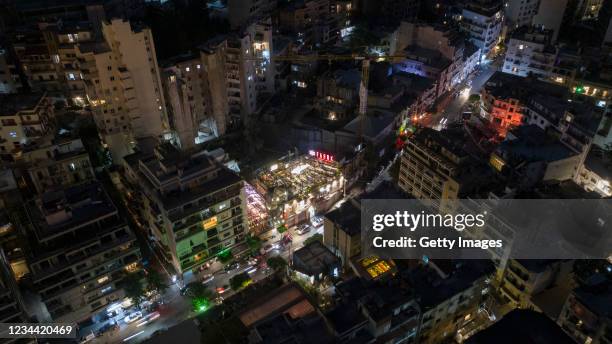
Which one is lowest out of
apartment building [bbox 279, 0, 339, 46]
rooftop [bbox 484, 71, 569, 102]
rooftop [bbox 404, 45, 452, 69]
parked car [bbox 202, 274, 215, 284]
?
parked car [bbox 202, 274, 215, 284]

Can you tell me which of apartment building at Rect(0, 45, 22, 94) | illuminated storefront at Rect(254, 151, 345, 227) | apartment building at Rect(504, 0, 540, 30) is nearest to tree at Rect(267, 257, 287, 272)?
illuminated storefront at Rect(254, 151, 345, 227)

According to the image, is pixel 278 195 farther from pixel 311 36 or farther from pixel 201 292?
pixel 311 36

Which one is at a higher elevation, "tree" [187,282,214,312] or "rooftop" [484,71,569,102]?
"rooftop" [484,71,569,102]

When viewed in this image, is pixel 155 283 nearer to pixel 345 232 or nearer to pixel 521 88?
pixel 345 232

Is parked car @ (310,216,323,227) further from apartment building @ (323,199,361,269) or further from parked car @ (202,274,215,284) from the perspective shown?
parked car @ (202,274,215,284)

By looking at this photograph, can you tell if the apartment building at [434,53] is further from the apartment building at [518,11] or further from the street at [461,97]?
the apartment building at [518,11]

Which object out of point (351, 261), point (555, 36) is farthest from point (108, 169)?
point (555, 36)
